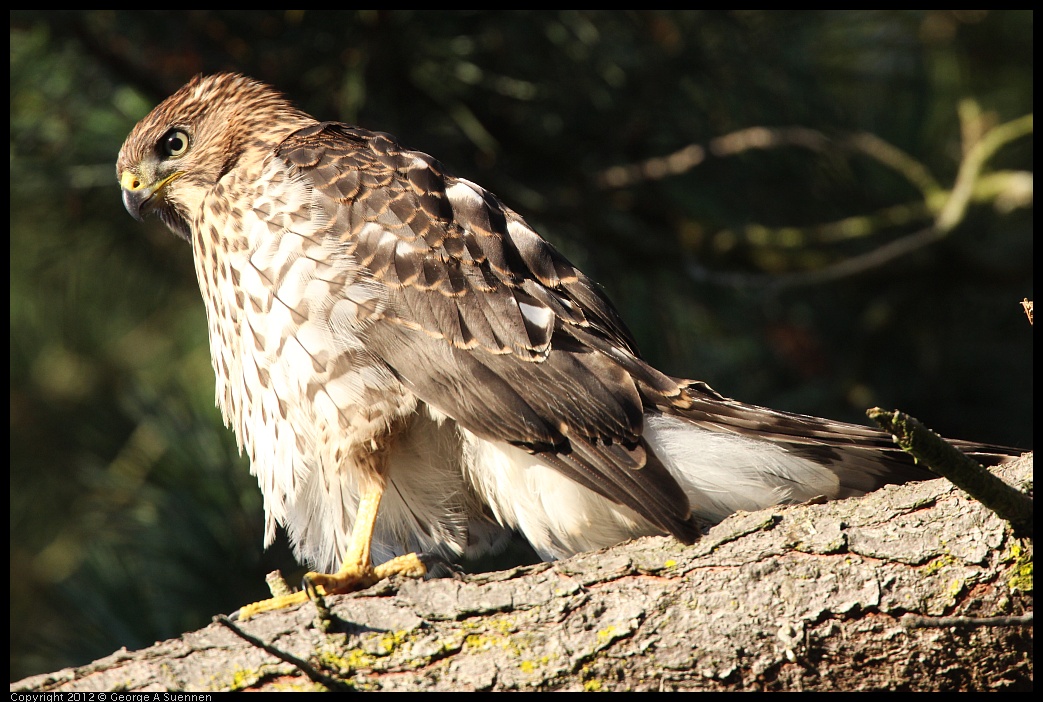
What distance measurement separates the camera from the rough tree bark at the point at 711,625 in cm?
198

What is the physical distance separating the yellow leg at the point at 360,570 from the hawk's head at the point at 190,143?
134 cm

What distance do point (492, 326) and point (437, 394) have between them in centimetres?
25

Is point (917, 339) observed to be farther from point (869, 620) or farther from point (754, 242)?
point (869, 620)

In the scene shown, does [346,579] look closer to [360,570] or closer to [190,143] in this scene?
[360,570]

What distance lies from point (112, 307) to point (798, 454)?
5.52 metres

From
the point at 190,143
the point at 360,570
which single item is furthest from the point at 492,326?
the point at 190,143

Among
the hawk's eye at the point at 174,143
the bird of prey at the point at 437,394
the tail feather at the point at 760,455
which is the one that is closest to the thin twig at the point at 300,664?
the bird of prey at the point at 437,394

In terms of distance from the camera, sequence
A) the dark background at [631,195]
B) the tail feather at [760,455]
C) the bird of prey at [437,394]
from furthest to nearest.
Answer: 1. the dark background at [631,195]
2. the bird of prey at [437,394]
3. the tail feather at [760,455]

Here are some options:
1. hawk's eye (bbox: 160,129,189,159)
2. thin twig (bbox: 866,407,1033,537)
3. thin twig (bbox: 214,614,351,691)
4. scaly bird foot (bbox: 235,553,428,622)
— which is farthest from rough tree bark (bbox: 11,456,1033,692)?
hawk's eye (bbox: 160,129,189,159)

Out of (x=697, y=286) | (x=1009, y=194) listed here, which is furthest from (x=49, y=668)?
(x=1009, y=194)

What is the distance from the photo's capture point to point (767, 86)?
15.7 feet

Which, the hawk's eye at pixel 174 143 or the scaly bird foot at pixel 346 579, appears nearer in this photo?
the scaly bird foot at pixel 346 579

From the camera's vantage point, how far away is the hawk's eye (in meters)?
3.54

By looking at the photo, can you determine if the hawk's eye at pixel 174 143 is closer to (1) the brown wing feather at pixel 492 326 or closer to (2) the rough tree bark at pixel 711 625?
(1) the brown wing feather at pixel 492 326
